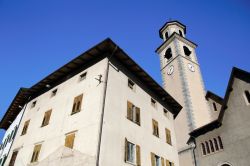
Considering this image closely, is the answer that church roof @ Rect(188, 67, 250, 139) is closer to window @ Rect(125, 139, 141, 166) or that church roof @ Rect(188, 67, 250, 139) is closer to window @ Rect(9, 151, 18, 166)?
window @ Rect(125, 139, 141, 166)

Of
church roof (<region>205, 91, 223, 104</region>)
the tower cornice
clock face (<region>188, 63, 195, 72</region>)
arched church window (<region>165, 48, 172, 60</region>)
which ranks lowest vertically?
church roof (<region>205, 91, 223, 104</region>)

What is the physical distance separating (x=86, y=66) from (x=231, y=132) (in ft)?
45.9

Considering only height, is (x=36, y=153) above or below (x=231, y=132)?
below

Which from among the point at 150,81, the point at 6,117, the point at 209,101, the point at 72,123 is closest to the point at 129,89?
the point at 150,81

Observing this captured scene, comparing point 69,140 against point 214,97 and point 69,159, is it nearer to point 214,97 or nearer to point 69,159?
point 69,159

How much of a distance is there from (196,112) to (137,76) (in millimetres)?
10424

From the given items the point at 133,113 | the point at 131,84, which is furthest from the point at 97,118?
the point at 131,84

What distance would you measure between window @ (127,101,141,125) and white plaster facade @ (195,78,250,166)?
800cm

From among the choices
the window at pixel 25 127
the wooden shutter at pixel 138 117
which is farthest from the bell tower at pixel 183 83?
the window at pixel 25 127

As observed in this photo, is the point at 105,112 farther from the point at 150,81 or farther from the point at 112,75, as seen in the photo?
the point at 150,81

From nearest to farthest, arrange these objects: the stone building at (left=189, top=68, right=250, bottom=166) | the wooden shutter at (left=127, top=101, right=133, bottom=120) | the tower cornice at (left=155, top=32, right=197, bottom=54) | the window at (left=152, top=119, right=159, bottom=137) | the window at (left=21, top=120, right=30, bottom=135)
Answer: the wooden shutter at (left=127, top=101, right=133, bottom=120)
the stone building at (left=189, top=68, right=250, bottom=166)
the window at (left=152, top=119, right=159, bottom=137)
the window at (left=21, top=120, right=30, bottom=135)
the tower cornice at (left=155, top=32, right=197, bottom=54)

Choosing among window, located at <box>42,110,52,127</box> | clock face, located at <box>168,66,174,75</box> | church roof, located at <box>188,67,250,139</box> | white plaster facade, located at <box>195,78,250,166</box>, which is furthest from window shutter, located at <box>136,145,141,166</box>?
clock face, located at <box>168,66,174,75</box>

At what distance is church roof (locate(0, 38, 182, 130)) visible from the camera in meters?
17.0

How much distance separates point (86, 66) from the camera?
17.9 metres
